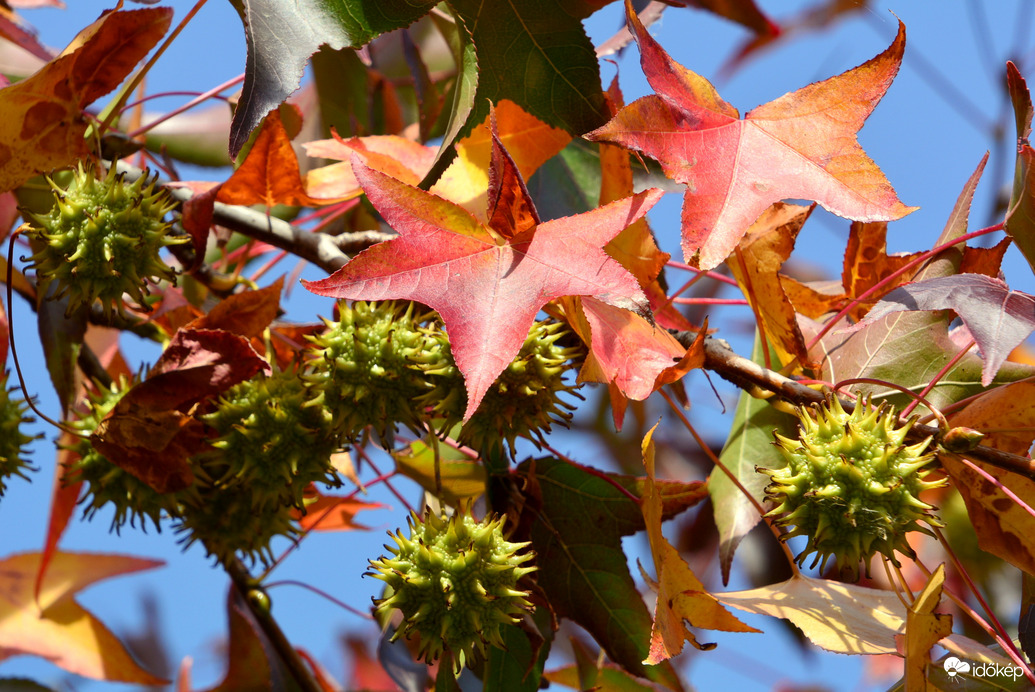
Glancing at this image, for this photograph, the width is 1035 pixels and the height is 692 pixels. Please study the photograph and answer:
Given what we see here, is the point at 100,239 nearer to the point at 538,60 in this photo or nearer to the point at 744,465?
the point at 538,60

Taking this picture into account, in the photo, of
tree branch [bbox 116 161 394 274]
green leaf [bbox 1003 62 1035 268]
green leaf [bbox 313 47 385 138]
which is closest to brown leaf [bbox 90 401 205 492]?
tree branch [bbox 116 161 394 274]

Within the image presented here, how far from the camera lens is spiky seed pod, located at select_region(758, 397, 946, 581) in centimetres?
72

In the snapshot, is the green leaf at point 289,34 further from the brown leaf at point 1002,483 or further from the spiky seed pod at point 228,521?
the brown leaf at point 1002,483

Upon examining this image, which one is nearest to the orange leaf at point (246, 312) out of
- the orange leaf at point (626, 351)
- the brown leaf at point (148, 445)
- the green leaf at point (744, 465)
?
the brown leaf at point (148, 445)

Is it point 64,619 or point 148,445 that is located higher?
point 148,445

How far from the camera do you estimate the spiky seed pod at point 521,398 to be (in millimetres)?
821

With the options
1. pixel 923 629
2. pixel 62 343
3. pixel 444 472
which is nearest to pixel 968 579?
pixel 923 629

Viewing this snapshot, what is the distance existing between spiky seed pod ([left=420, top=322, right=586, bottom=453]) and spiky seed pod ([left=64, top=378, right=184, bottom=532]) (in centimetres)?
34

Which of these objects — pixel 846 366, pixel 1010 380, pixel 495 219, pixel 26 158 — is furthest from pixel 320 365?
pixel 1010 380

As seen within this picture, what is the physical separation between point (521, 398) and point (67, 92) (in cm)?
61

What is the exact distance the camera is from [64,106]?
927 mm

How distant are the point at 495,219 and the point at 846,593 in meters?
0.56

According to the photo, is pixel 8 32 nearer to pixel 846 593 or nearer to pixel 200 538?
pixel 200 538

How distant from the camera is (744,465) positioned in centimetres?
103
